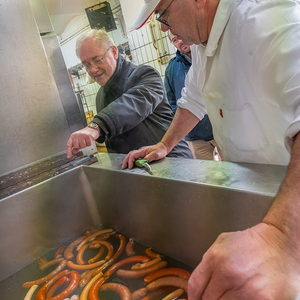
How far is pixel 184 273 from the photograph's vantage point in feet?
2.39

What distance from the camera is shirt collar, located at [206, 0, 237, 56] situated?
2.47 feet

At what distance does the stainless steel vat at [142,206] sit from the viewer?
60 centimetres

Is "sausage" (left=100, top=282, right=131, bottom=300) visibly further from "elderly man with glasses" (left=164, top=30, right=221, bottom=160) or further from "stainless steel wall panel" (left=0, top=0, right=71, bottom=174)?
"elderly man with glasses" (left=164, top=30, right=221, bottom=160)

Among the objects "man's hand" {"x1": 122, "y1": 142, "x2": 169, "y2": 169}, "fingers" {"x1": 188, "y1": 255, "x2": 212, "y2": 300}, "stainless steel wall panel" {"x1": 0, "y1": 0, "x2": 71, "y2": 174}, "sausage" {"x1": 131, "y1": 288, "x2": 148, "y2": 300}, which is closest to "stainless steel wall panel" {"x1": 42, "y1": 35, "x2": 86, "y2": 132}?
"stainless steel wall panel" {"x1": 0, "y1": 0, "x2": 71, "y2": 174}

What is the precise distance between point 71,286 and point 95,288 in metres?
0.10

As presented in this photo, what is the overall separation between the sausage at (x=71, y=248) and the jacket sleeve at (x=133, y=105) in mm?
509

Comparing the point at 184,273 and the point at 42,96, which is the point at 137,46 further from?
the point at 184,273

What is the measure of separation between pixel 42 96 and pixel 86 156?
0.41 m

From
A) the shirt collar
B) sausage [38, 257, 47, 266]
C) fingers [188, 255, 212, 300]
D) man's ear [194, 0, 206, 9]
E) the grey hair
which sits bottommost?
sausage [38, 257, 47, 266]

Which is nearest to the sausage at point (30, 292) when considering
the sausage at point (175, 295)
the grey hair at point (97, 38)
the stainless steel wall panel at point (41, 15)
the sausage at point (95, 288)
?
the sausage at point (95, 288)

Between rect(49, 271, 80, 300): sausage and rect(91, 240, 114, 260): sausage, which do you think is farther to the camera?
rect(91, 240, 114, 260): sausage

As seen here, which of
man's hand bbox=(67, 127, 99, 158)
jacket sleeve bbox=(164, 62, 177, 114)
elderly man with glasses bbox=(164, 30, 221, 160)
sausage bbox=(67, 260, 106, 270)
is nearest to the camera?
sausage bbox=(67, 260, 106, 270)

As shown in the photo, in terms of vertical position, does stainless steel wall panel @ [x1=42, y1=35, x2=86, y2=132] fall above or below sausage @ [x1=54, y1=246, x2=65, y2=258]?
above

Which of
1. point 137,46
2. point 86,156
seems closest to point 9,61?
point 86,156
